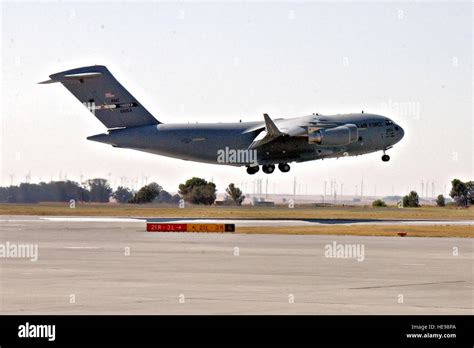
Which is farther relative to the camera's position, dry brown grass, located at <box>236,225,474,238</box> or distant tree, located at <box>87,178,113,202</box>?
distant tree, located at <box>87,178,113,202</box>

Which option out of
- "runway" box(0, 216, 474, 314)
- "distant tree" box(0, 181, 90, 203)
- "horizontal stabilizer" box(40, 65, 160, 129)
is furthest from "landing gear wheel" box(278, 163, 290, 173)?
"distant tree" box(0, 181, 90, 203)

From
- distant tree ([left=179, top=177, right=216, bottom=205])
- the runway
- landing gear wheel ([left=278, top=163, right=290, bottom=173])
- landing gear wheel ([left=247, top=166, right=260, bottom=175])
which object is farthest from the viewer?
distant tree ([left=179, top=177, right=216, bottom=205])

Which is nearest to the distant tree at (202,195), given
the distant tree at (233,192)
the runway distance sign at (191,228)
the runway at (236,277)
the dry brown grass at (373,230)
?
the distant tree at (233,192)

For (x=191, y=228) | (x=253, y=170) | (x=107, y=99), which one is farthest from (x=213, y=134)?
(x=191, y=228)

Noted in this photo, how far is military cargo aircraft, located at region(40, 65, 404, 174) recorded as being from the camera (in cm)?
9469

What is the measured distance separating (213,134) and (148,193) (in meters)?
92.7

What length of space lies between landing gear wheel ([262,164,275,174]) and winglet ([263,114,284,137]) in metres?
4.26

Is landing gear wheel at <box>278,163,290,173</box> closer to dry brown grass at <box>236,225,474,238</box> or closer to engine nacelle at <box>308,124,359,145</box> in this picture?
engine nacelle at <box>308,124,359,145</box>

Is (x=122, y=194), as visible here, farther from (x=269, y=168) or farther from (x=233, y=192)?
(x=269, y=168)

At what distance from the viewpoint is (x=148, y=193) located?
615 feet

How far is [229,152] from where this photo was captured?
97312 mm

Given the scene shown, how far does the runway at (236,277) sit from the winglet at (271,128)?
38.7 meters
